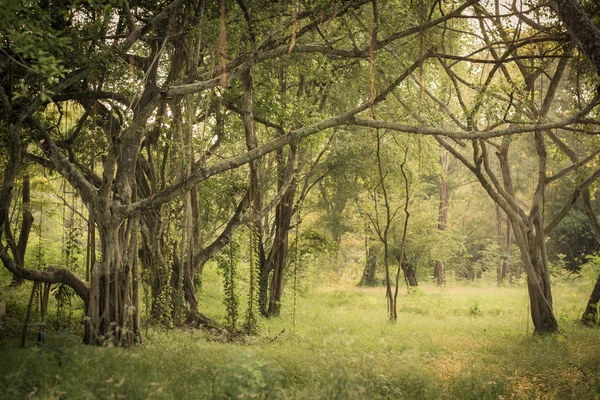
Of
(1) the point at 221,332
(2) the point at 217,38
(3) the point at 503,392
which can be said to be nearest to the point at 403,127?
(2) the point at 217,38

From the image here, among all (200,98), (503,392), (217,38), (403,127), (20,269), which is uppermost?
(217,38)

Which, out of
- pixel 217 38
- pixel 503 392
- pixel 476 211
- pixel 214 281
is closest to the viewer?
pixel 503 392

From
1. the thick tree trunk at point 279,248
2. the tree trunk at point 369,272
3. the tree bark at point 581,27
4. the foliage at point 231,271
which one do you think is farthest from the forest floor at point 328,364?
the tree trunk at point 369,272

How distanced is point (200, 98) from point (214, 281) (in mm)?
11885

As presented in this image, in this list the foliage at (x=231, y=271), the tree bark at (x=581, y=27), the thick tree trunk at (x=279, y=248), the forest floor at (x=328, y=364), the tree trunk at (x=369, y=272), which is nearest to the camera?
the forest floor at (x=328, y=364)

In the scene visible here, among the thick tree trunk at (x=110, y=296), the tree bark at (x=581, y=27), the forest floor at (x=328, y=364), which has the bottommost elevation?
the forest floor at (x=328, y=364)

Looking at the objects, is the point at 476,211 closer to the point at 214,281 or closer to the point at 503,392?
the point at 214,281

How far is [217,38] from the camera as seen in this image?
31.5ft

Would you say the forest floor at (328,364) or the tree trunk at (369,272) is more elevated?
the tree trunk at (369,272)

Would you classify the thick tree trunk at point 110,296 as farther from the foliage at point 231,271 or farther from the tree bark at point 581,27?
the tree bark at point 581,27

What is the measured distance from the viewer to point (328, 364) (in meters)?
7.36

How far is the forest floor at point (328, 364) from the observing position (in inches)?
222

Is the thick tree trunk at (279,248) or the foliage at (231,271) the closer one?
the foliage at (231,271)

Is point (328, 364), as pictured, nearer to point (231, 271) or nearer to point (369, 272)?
point (231, 271)
